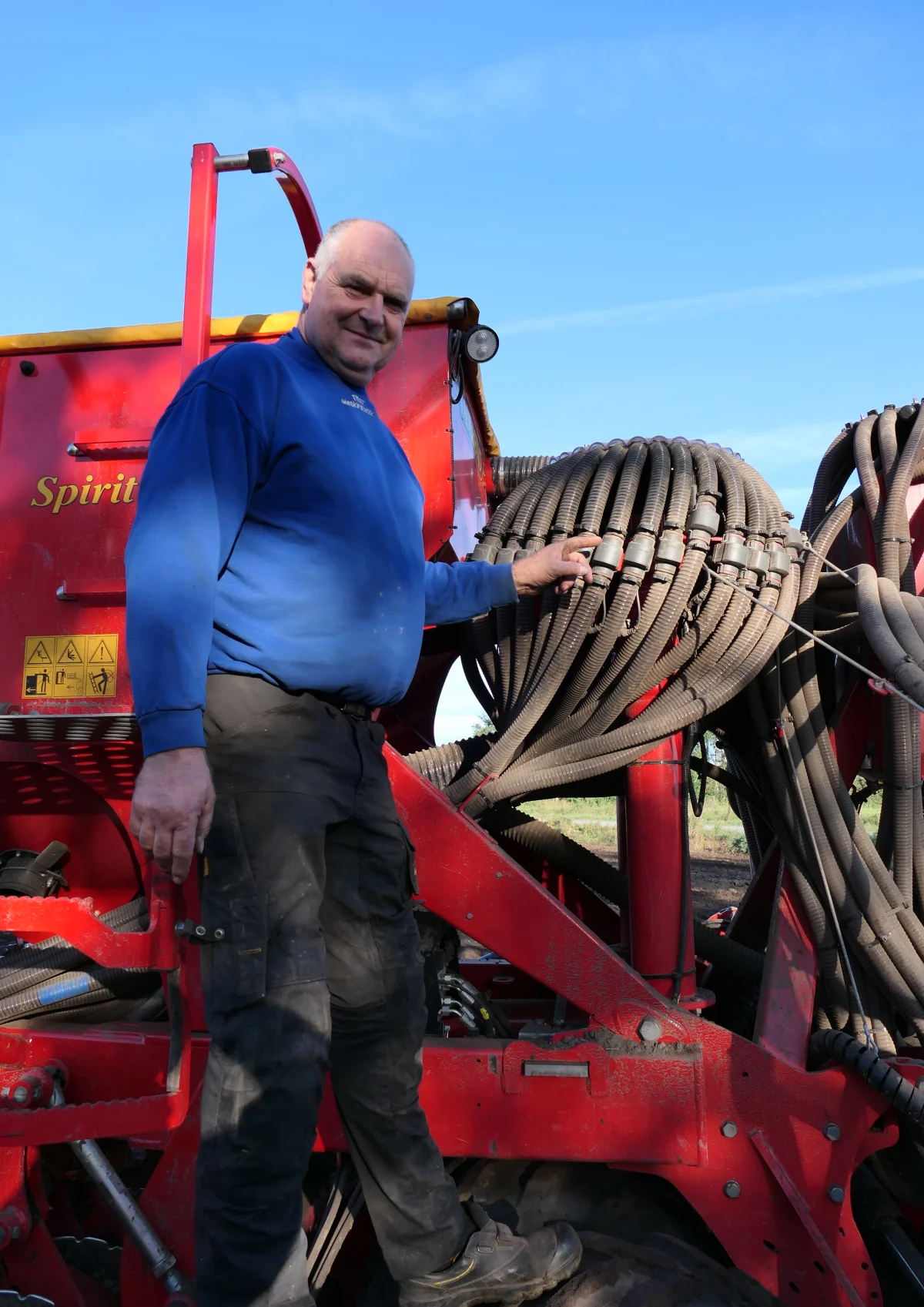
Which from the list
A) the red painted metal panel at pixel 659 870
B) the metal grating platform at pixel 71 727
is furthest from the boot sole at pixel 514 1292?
the metal grating platform at pixel 71 727

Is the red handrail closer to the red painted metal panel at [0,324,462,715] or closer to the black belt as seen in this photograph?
the red painted metal panel at [0,324,462,715]

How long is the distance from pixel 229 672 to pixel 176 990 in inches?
27.8

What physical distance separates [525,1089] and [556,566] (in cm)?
109

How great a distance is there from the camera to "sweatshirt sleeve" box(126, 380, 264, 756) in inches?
58.4

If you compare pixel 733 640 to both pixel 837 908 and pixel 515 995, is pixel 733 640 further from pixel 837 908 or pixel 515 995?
pixel 515 995

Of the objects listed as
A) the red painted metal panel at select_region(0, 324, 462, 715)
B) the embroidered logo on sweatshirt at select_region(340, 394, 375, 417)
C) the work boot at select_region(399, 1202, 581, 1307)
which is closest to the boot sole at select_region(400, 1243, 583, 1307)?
the work boot at select_region(399, 1202, 581, 1307)

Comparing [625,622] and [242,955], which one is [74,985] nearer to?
[242,955]

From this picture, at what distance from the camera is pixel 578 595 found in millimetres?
2270

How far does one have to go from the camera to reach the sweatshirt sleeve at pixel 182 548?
4.87ft

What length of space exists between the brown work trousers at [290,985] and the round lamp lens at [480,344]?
101cm

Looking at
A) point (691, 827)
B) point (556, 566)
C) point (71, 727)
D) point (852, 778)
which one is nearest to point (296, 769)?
point (71, 727)

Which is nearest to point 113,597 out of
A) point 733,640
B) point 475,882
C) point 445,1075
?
point 475,882

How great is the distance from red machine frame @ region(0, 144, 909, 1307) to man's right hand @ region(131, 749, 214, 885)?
1.53ft

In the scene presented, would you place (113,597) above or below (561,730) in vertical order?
above
